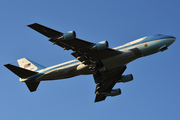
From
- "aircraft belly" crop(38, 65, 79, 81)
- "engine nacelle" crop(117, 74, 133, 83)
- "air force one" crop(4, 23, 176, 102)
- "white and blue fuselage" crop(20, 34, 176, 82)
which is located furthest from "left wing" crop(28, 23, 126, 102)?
"engine nacelle" crop(117, 74, 133, 83)

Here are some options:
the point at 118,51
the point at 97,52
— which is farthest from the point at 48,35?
the point at 118,51

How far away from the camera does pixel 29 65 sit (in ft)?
174

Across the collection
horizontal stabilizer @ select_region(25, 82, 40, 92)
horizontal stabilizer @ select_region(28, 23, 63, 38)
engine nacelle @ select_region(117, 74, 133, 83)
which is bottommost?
engine nacelle @ select_region(117, 74, 133, 83)

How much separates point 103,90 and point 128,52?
14.8m

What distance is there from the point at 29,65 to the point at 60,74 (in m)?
9.96

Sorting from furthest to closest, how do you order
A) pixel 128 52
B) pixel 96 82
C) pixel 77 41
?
pixel 96 82, pixel 128 52, pixel 77 41

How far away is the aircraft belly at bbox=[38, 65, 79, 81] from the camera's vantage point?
45781 millimetres

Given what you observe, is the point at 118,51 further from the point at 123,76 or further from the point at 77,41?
the point at 123,76

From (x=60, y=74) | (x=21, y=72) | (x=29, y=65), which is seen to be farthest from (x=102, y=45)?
(x=29, y=65)

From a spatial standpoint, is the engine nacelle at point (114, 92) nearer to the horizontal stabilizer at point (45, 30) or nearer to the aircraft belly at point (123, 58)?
the aircraft belly at point (123, 58)

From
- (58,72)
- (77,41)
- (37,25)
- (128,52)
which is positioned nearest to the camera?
(37,25)

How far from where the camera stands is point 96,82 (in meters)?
52.1

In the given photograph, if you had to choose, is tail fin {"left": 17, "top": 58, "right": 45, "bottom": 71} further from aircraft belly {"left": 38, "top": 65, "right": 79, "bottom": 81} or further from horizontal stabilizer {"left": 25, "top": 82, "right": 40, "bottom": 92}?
aircraft belly {"left": 38, "top": 65, "right": 79, "bottom": 81}

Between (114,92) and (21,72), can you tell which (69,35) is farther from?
(114,92)
